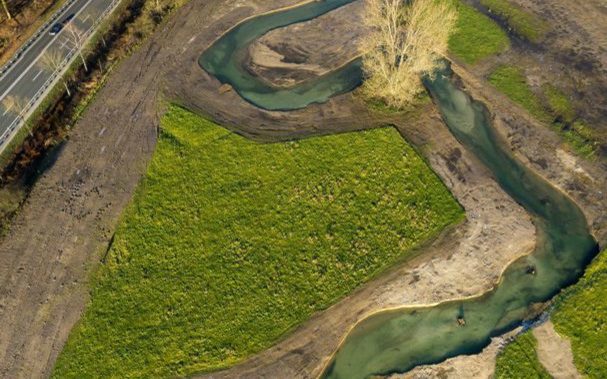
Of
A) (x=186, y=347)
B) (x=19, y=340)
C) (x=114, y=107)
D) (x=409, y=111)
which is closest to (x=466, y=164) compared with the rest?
(x=409, y=111)

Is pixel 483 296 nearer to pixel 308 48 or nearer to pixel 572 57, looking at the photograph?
pixel 572 57

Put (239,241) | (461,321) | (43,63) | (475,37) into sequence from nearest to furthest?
(461,321) → (239,241) → (43,63) → (475,37)

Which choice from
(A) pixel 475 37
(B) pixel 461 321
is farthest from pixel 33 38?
(B) pixel 461 321

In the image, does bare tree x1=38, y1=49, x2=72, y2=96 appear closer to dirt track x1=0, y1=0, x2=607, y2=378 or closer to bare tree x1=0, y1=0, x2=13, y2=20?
dirt track x1=0, y1=0, x2=607, y2=378

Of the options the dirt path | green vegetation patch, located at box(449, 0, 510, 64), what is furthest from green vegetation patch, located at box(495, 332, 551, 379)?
green vegetation patch, located at box(449, 0, 510, 64)

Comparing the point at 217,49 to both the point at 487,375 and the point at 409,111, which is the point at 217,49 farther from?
the point at 487,375

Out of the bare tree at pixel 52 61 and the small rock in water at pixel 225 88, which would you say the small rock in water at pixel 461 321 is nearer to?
the small rock in water at pixel 225 88

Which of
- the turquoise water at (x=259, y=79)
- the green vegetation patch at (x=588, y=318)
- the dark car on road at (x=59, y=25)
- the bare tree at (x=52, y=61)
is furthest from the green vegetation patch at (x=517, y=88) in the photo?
the dark car on road at (x=59, y=25)
